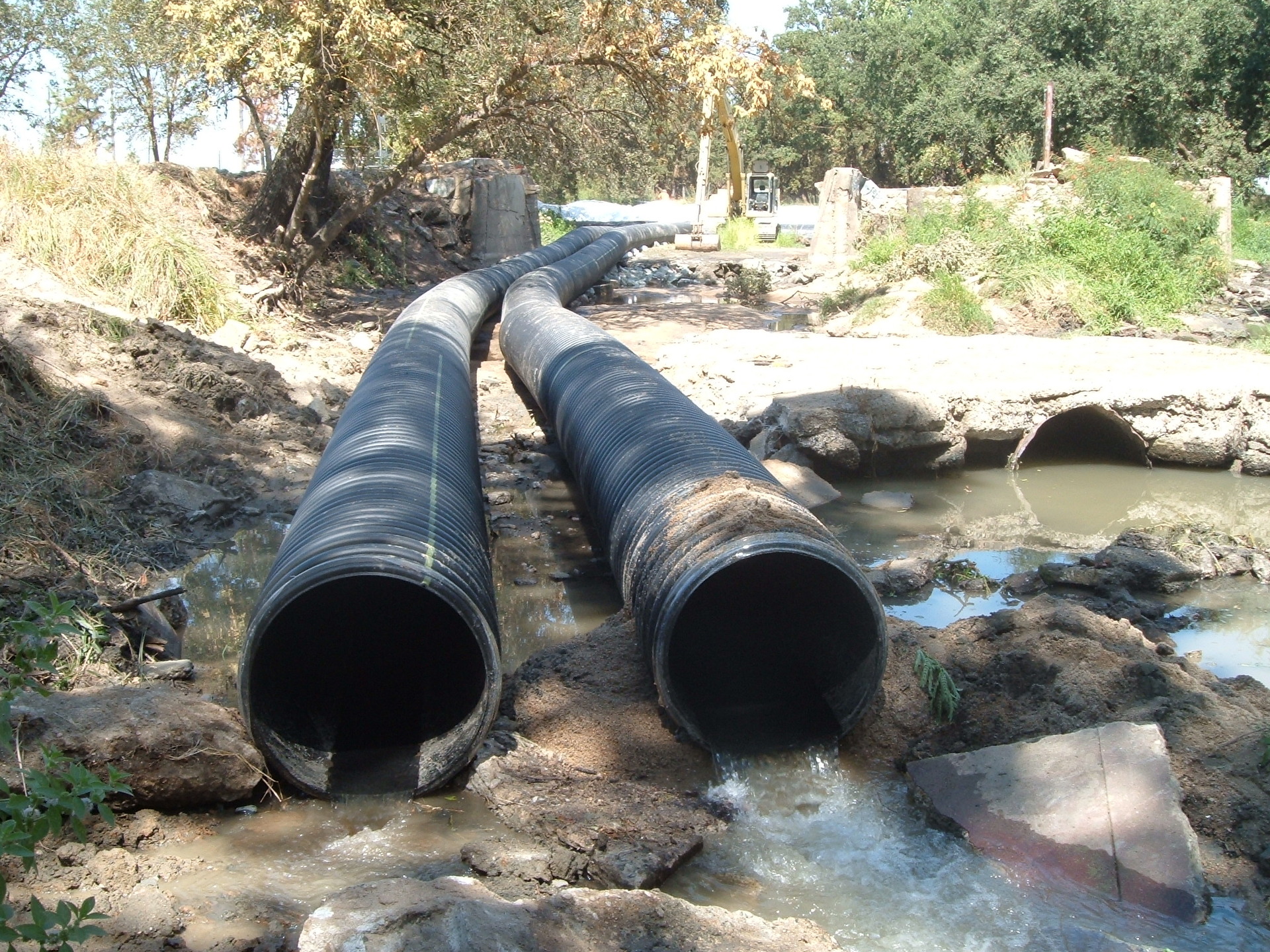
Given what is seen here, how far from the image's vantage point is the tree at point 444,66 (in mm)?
9977

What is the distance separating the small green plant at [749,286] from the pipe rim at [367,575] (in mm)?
13083

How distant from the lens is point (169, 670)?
164 inches

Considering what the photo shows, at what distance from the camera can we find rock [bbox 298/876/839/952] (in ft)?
7.45

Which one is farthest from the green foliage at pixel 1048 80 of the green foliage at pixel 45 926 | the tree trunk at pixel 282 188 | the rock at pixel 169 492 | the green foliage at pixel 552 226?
the green foliage at pixel 45 926

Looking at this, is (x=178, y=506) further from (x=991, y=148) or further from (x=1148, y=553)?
(x=991, y=148)

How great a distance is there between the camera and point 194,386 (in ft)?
24.9

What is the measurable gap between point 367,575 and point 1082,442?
698 centimetres

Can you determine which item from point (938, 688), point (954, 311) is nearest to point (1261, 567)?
point (938, 688)

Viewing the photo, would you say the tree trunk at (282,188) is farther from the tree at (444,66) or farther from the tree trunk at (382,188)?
the tree trunk at (382,188)

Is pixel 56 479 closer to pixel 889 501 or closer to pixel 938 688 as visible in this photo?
pixel 938 688

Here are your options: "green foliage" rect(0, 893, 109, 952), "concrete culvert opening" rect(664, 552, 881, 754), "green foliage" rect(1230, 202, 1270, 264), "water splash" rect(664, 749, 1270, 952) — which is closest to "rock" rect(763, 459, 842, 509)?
"concrete culvert opening" rect(664, 552, 881, 754)

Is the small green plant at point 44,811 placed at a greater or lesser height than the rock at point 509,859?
greater

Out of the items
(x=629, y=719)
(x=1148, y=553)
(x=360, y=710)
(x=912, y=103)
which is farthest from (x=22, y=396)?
Result: (x=912, y=103)

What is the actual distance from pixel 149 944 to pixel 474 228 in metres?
16.2
